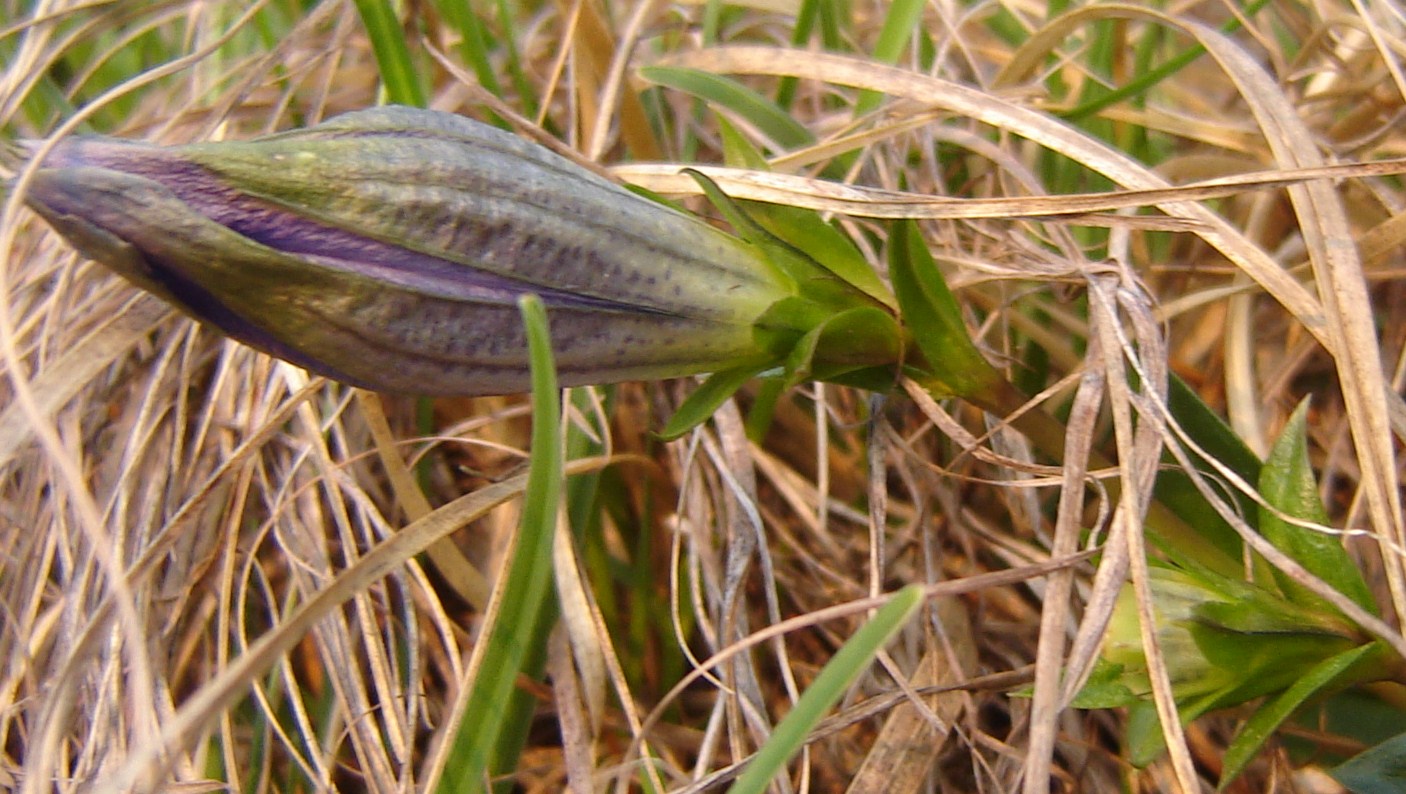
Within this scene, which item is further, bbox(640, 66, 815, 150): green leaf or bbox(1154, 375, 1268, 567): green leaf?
bbox(640, 66, 815, 150): green leaf

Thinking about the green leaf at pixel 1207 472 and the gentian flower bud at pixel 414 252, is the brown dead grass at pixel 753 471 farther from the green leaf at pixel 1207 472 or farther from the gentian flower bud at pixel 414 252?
the gentian flower bud at pixel 414 252

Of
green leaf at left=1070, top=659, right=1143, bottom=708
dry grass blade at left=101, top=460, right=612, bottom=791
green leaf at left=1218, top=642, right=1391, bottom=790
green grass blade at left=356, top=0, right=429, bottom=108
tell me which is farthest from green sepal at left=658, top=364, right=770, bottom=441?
green grass blade at left=356, top=0, right=429, bottom=108

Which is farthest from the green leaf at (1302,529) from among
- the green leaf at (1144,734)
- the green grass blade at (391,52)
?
the green grass blade at (391,52)

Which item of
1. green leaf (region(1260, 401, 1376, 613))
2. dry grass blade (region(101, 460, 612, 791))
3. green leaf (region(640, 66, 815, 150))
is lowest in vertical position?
green leaf (region(1260, 401, 1376, 613))

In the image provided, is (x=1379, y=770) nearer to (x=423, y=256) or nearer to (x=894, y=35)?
(x=423, y=256)

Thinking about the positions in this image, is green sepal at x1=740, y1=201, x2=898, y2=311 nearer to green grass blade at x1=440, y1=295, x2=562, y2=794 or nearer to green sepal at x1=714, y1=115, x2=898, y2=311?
green sepal at x1=714, y1=115, x2=898, y2=311

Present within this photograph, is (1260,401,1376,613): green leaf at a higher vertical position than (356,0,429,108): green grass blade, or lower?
lower
